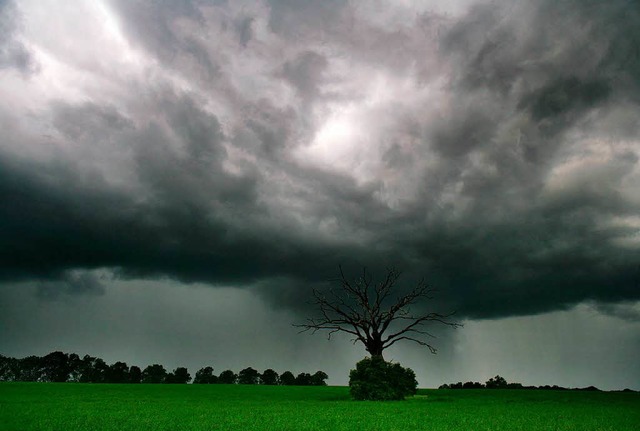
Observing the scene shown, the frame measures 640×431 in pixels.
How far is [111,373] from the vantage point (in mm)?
107312

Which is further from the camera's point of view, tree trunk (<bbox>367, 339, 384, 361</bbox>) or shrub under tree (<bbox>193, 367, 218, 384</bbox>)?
shrub under tree (<bbox>193, 367, 218, 384</bbox>)

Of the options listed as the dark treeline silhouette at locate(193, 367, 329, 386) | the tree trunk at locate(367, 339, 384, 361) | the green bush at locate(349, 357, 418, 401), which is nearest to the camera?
the green bush at locate(349, 357, 418, 401)

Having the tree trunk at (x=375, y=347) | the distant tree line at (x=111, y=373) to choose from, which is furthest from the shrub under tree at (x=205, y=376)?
the tree trunk at (x=375, y=347)

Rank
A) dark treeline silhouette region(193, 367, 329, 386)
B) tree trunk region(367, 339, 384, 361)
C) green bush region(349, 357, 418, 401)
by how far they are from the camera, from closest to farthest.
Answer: green bush region(349, 357, 418, 401) < tree trunk region(367, 339, 384, 361) < dark treeline silhouette region(193, 367, 329, 386)

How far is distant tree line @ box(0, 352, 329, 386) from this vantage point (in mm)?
103125

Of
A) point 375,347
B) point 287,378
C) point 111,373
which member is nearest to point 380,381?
point 375,347

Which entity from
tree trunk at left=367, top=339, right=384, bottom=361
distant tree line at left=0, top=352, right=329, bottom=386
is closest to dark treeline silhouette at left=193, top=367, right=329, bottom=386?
distant tree line at left=0, top=352, right=329, bottom=386

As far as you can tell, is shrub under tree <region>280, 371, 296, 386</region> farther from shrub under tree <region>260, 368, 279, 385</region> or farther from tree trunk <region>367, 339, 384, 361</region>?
tree trunk <region>367, 339, 384, 361</region>

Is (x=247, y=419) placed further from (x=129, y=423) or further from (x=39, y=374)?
(x=39, y=374)

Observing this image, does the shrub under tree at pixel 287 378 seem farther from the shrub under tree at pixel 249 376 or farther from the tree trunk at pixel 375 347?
the tree trunk at pixel 375 347

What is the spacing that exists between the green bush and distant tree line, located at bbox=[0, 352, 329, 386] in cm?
5561

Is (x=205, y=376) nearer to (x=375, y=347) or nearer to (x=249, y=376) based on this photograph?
(x=249, y=376)

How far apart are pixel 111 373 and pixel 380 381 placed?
8685 centimetres

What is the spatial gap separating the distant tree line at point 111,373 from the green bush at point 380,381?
182 ft
